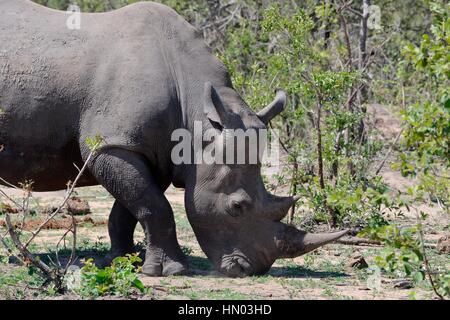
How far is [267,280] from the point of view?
825cm

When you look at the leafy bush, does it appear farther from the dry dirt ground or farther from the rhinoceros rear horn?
the rhinoceros rear horn

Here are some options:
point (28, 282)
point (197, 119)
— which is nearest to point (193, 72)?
point (197, 119)

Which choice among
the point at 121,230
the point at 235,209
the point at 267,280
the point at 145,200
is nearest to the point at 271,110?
the point at 235,209

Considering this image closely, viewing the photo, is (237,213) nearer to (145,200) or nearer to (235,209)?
(235,209)

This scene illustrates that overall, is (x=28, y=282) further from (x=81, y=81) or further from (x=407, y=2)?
(x=407, y=2)

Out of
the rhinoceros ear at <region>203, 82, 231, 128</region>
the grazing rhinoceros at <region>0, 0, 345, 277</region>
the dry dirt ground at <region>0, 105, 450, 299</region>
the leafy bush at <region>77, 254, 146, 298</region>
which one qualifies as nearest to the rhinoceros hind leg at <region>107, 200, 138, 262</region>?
the dry dirt ground at <region>0, 105, 450, 299</region>

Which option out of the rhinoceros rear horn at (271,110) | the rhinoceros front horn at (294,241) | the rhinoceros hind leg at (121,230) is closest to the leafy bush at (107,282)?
the rhinoceros front horn at (294,241)

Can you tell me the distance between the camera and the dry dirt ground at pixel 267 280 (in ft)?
24.5

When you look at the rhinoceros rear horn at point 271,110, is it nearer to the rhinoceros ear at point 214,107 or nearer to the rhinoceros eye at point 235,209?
the rhinoceros ear at point 214,107

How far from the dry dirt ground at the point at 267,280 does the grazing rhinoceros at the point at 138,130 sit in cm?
32

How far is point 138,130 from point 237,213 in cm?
115

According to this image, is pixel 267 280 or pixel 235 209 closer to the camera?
pixel 267 280

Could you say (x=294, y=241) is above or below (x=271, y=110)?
below

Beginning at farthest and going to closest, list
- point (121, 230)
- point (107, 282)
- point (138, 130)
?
point (121, 230), point (138, 130), point (107, 282)
